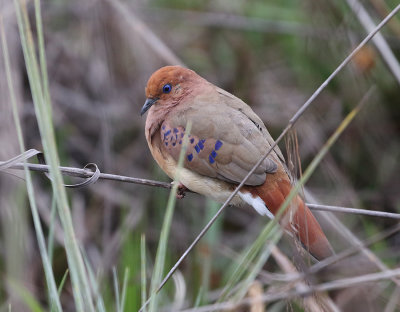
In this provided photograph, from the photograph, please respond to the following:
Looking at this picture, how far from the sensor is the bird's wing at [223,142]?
2.57 metres

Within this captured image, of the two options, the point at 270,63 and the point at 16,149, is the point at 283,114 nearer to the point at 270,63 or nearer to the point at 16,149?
the point at 270,63

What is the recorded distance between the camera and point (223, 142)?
2631 millimetres

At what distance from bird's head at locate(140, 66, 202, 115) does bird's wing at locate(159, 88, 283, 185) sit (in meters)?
0.24

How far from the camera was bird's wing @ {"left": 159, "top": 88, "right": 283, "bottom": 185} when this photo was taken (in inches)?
101

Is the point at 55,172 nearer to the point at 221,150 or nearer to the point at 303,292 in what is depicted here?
the point at 303,292

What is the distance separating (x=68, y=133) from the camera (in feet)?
14.0

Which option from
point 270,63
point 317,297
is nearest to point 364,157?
point 270,63

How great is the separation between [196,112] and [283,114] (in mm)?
1793

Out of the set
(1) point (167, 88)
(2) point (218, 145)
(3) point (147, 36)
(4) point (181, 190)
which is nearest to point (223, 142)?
(2) point (218, 145)

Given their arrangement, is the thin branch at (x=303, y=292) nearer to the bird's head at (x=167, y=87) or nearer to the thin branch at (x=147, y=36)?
the bird's head at (x=167, y=87)

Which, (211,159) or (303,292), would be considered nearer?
(303,292)

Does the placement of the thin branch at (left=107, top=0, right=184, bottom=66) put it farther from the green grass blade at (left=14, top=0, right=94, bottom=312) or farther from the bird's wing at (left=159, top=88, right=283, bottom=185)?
the green grass blade at (left=14, top=0, right=94, bottom=312)

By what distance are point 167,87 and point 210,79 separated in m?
1.65

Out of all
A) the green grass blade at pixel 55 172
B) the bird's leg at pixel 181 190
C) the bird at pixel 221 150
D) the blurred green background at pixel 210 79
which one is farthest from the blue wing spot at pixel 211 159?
the green grass blade at pixel 55 172
